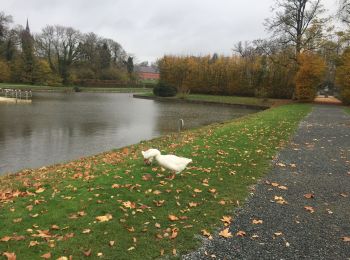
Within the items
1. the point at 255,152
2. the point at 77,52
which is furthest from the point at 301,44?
the point at 77,52

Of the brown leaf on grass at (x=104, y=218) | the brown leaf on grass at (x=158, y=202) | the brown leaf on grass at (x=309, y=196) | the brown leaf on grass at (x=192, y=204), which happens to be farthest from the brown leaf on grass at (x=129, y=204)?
the brown leaf on grass at (x=309, y=196)

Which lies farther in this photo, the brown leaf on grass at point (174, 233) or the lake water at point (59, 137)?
the lake water at point (59, 137)

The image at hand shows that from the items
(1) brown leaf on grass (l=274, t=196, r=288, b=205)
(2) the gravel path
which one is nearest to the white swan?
(2) the gravel path

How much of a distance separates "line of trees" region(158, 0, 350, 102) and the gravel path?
28221mm

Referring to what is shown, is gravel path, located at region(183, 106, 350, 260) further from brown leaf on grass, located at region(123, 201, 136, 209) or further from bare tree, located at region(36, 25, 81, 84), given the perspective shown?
bare tree, located at region(36, 25, 81, 84)

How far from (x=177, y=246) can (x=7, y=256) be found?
2042 mm

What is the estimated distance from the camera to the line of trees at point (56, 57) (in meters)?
78.6

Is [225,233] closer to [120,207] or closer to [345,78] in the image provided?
[120,207]

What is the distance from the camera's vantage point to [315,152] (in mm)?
11641

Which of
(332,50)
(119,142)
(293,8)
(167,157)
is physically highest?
(293,8)

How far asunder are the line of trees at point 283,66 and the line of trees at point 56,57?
1148 inches

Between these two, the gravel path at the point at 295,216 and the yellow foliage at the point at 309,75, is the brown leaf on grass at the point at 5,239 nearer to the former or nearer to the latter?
the gravel path at the point at 295,216

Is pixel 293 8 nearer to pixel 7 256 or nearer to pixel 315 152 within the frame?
pixel 315 152

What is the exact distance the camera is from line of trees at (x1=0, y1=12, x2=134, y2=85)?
78.6 m
